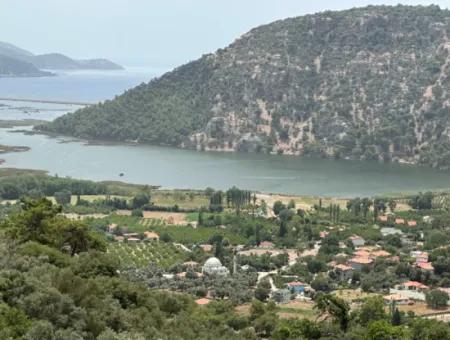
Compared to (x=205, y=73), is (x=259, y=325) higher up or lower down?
lower down

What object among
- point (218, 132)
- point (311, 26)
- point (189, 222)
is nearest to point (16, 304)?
point (189, 222)

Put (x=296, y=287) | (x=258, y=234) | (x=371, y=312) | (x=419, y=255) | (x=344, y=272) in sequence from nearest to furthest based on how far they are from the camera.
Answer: (x=371, y=312), (x=296, y=287), (x=344, y=272), (x=419, y=255), (x=258, y=234)

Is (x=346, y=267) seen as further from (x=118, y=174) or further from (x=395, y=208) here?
(x=118, y=174)

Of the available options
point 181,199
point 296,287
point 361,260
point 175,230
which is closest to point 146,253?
point 175,230

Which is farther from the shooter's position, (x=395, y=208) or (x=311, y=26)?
(x=311, y=26)

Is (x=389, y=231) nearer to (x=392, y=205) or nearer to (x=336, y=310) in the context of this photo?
(x=392, y=205)

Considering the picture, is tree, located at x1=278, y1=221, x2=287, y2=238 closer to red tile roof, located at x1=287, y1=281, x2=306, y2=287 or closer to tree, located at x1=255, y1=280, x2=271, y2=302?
red tile roof, located at x1=287, y1=281, x2=306, y2=287

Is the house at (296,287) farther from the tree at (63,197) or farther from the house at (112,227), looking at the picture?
the tree at (63,197)

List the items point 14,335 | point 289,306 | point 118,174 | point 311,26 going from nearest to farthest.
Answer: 1. point 14,335
2. point 289,306
3. point 118,174
4. point 311,26
